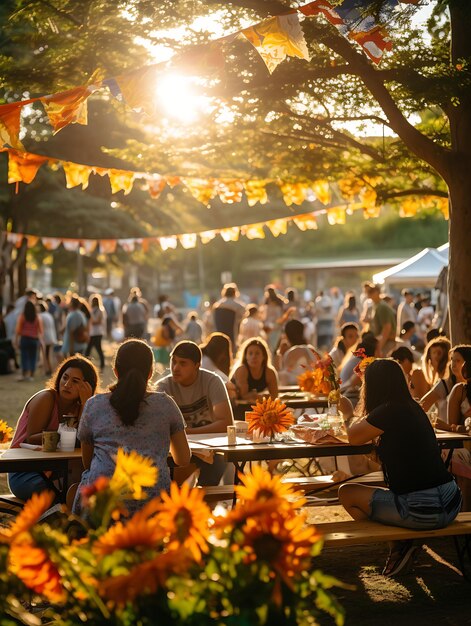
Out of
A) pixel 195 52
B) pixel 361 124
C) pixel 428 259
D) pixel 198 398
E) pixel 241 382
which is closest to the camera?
pixel 198 398

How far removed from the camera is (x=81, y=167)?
43.4 ft

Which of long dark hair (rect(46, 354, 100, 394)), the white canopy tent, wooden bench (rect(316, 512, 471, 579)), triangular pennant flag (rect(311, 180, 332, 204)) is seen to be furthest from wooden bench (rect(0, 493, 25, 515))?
the white canopy tent

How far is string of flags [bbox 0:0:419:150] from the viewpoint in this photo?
8289 mm

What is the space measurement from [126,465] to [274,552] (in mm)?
442

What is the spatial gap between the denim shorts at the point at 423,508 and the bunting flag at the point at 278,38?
3698mm

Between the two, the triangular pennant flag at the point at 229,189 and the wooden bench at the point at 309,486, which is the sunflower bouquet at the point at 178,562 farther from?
the triangular pennant flag at the point at 229,189

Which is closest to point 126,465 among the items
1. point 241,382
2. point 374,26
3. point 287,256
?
point 374,26

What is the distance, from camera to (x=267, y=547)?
2.63 meters

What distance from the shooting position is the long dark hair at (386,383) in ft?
21.1

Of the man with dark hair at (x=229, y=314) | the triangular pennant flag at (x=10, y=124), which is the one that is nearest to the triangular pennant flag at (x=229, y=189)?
the triangular pennant flag at (x=10, y=124)

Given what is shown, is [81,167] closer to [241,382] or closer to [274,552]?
[241,382]

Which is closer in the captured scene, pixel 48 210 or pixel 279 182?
pixel 279 182

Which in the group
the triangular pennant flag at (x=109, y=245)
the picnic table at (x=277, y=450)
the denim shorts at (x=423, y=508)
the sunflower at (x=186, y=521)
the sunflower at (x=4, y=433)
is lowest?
the denim shorts at (x=423, y=508)

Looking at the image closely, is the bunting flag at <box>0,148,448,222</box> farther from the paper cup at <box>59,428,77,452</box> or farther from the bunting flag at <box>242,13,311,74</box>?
the paper cup at <box>59,428,77,452</box>
